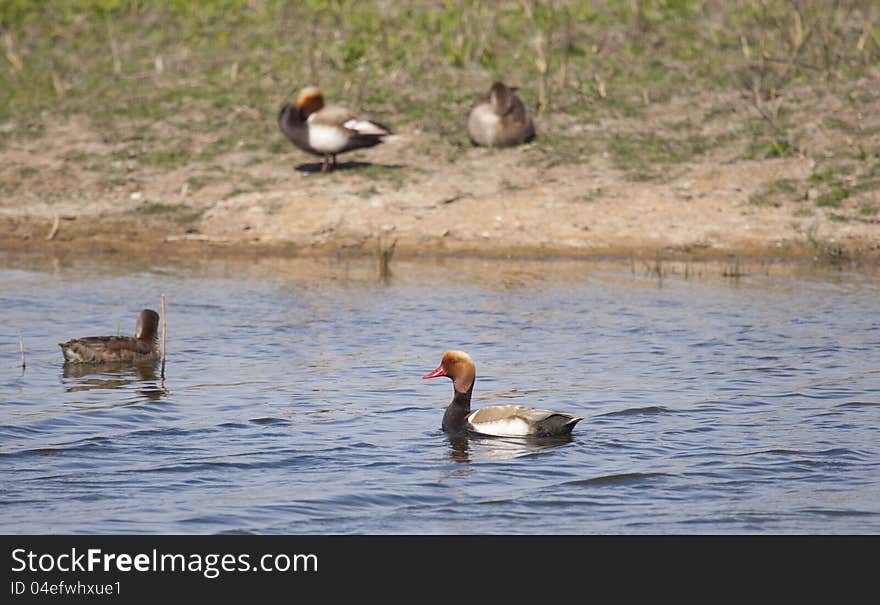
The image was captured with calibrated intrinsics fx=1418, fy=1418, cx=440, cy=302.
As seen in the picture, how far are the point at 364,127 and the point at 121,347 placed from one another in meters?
6.64

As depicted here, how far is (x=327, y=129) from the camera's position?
17.9 m

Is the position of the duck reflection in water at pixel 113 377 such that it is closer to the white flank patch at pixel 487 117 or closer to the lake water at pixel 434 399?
the lake water at pixel 434 399

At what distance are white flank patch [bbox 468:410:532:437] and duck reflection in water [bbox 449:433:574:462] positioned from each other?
0.04 meters

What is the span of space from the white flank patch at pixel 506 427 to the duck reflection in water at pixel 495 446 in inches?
1.6

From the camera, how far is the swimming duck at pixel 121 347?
11.7 metres

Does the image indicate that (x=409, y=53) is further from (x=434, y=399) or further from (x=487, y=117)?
(x=434, y=399)

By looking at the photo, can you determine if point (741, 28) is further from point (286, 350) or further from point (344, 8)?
point (286, 350)

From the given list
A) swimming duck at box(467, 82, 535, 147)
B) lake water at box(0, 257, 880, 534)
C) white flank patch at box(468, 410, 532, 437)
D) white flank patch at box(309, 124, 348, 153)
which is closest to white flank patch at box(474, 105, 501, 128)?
swimming duck at box(467, 82, 535, 147)

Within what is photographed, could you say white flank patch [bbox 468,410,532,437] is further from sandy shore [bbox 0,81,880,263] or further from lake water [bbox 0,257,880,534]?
sandy shore [bbox 0,81,880,263]

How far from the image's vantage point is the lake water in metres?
7.85

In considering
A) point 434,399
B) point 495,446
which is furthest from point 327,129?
point 495,446

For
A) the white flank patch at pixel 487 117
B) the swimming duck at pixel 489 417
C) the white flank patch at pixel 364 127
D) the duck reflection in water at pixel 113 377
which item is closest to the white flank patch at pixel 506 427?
the swimming duck at pixel 489 417

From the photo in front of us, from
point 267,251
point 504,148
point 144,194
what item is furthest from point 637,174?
point 144,194

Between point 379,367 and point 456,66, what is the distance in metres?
11.1
